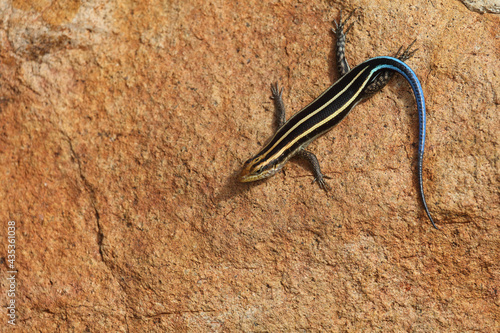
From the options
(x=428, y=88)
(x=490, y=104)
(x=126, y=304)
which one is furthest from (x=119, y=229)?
(x=490, y=104)

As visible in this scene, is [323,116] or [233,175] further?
[233,175]

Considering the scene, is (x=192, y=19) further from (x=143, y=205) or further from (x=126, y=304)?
(x=126, y=304)

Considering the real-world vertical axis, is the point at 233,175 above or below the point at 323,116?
below
